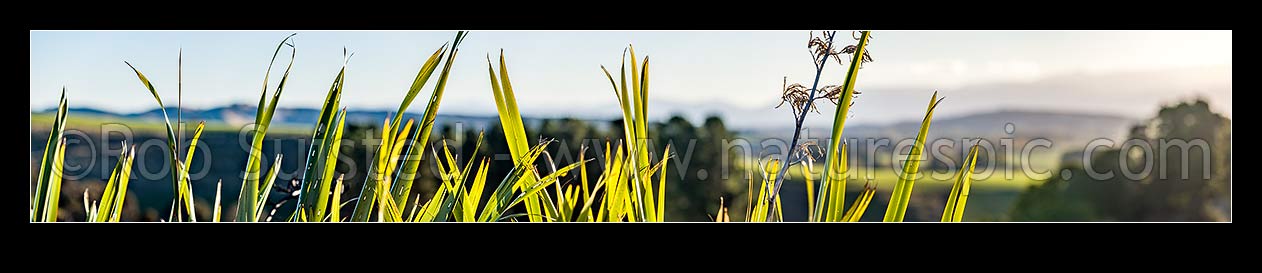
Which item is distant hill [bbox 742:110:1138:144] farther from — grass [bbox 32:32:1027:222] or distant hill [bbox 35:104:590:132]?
grass [bbox 32:32:1027:222]

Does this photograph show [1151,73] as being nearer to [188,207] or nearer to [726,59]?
[726,59]

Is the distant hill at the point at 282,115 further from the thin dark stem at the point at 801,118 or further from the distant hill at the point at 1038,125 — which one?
the distant hill at the point at 1038,125

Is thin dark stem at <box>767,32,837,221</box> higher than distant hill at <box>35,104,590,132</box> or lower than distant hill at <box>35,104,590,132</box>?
lower

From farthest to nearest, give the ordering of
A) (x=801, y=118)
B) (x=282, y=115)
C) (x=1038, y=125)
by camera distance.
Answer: (x=1038, y=125) < (x=282, y=115) < (x=801, y=118)

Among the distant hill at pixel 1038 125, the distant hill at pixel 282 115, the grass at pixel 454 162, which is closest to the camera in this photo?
the grass at pixel 454 162

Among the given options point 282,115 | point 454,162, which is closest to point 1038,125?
point 282,115

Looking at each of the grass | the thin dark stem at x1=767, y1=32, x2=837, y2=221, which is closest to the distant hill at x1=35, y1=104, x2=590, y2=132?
the grass

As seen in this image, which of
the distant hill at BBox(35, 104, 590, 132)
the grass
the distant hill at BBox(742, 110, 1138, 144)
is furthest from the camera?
the distant hill at BBox(742, 110, 1138, 144)

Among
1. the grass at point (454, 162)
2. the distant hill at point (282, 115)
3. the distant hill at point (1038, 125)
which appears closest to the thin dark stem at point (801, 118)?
the grass at point (454, 162)

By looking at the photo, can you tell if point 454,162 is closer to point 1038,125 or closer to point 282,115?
point 282,115

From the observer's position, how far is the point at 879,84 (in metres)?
29.4

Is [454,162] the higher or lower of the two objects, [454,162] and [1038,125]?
the lower
